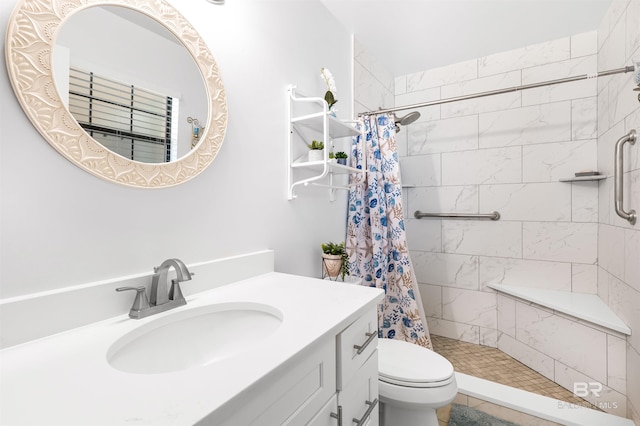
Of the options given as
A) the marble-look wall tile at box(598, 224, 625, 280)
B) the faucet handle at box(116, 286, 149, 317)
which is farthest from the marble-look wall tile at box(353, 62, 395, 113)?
the faucet handle at box(116, 286, 149, 317)

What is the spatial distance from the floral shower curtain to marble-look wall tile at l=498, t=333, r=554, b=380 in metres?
0.76

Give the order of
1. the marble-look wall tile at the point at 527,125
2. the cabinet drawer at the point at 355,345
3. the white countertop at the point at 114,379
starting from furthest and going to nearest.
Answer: the marble-look wall tile at the point at 527,125
the cabinet drawer at the point at 355,345
the white countertop at the point at 114,379

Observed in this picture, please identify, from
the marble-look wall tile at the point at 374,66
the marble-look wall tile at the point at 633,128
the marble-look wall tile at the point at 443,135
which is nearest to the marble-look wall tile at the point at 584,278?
the marble-look wall tile at the point at 633,128

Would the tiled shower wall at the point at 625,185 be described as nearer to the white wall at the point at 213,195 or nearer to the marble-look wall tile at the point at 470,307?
the marble-look wall tile at the point at 470,307

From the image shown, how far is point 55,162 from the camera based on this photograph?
79 cm

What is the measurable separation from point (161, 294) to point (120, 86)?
0.61 metres

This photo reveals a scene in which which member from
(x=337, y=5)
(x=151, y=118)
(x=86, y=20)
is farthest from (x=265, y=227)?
(x=337, y=5)

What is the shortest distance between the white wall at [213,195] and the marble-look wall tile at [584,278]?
5.72 ft

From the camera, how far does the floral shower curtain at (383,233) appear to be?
212cm

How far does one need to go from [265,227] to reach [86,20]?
35.4 inches

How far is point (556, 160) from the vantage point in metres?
2.40

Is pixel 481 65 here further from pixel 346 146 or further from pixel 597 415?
pixel 597 415

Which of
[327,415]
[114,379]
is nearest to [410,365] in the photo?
[327,415]

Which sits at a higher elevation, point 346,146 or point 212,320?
point 346,146
